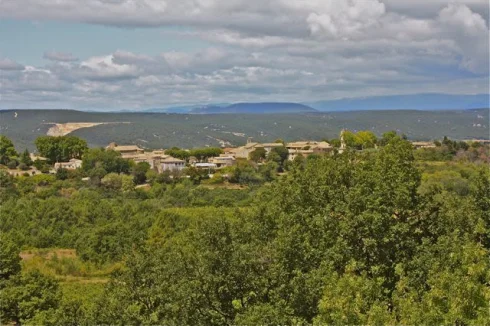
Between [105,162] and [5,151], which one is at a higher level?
[5,151]

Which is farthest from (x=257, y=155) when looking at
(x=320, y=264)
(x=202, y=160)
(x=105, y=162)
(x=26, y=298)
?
(x=320, y=264)

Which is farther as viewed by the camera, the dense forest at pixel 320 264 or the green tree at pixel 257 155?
the green tree at pixel 257 155

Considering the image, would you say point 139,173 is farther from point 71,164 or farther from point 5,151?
point 5,151

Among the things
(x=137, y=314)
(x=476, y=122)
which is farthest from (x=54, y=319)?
(x=476, y=122)

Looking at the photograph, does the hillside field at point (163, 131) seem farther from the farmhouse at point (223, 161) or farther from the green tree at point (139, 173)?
the green tree at point (139, 173)

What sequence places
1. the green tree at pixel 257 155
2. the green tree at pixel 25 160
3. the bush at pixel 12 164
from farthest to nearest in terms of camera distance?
the green tree at pixel 257 155 < the green tree at pixel 25 160 < the bush at pixel 12 164

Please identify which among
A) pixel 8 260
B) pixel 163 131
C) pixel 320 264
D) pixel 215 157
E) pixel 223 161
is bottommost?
pixel 223 161

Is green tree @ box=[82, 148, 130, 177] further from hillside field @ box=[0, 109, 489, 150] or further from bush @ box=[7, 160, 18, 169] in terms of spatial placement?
hillside field @ box=[0, 109, 489, 150]

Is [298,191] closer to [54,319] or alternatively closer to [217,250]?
[217,250]

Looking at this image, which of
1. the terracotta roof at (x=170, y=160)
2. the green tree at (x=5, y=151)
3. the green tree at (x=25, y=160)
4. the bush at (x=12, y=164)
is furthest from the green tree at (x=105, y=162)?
the green tree at (x=5, y=151)

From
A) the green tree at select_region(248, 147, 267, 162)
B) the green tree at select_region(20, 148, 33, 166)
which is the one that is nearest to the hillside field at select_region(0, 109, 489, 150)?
the green tree at select_region(20, 148, 33, 166)

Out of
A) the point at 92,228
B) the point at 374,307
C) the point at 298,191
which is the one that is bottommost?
the point at 92,228
